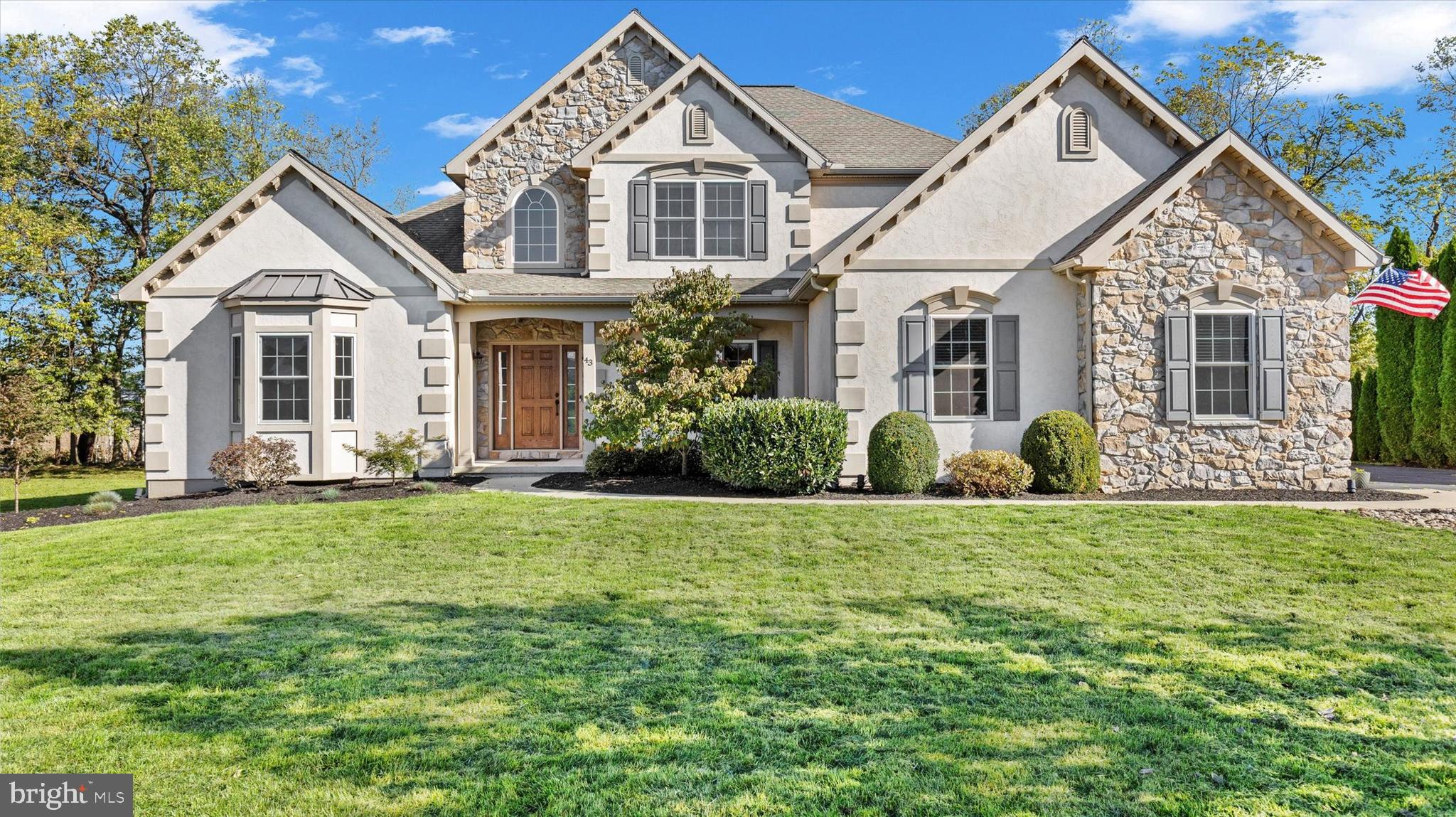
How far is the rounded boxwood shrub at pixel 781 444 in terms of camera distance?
11094mm

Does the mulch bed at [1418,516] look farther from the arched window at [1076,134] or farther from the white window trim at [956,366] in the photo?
the arched window at [1076,134]

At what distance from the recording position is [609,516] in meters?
9.77

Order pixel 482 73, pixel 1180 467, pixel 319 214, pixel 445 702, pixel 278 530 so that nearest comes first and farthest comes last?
pixel 445 702, pixel 278 530, pixel 1180 467, pixel 319 214, pixel 482 73

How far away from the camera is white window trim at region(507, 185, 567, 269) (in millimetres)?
15812

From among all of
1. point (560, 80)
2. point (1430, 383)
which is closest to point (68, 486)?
point (560, 80)

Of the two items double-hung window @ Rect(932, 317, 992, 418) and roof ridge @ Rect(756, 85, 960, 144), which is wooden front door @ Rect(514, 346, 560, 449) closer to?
roof ridge @ Rect(756, 85, 960, 144)

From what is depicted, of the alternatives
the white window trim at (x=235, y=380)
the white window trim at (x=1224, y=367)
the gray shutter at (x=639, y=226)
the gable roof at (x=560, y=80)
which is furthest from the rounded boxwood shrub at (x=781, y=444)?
the gable roof at (x=560, y=80)

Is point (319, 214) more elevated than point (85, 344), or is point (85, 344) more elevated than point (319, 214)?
point (319, 214)

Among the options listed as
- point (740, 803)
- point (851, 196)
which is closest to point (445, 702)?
point (740, 803)

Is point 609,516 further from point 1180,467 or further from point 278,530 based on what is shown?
point 1180,467

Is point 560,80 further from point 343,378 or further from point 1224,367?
point 1224,367

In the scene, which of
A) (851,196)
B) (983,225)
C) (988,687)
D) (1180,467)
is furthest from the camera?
(851,196)

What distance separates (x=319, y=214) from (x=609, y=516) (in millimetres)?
8555

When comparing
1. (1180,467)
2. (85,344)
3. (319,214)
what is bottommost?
(1180,467)
